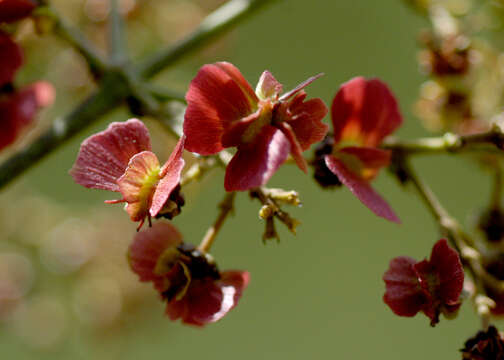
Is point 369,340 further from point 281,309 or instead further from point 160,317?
point 160,317

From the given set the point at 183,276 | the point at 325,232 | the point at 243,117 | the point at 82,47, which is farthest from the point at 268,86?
the point at 325,232

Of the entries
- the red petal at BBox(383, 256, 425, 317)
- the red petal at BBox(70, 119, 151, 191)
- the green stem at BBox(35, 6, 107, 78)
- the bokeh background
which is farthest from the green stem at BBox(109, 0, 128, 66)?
the bokeh background

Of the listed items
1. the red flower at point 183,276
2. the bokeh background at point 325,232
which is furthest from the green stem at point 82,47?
the bokeh background at point 325,232

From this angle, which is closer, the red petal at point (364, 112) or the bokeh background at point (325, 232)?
the red petal at point (364, 112)

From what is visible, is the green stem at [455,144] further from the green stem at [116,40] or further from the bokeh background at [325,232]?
the bokeh background at [325,232]

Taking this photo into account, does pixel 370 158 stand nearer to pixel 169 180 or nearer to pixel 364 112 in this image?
pixel 364 112

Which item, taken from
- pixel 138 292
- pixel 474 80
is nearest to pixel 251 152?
pixel 474 80
